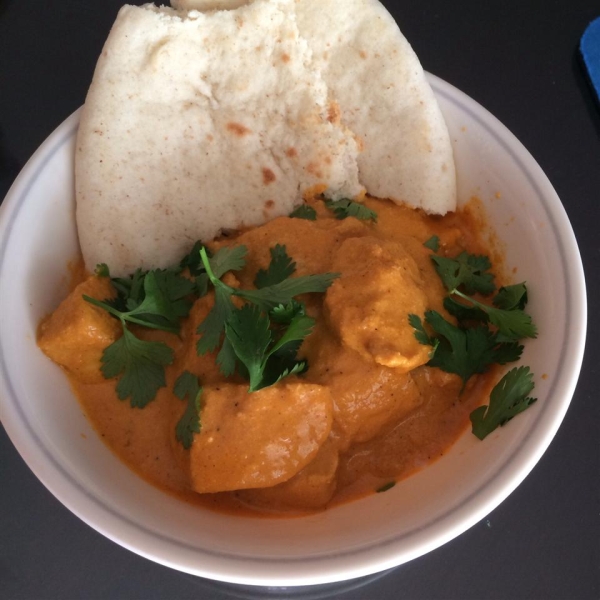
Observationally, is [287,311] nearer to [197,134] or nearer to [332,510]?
[332,510]

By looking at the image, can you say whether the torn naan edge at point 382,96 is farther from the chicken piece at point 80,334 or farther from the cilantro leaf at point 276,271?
the chicken piece at point 80,334

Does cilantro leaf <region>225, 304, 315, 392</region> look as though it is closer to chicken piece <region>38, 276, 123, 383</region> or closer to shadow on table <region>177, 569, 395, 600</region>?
chicken piece <region>38, 276, 123, 383</region>

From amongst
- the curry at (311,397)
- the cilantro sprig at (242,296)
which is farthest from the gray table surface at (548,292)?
the cilantro sprig at (242,296)

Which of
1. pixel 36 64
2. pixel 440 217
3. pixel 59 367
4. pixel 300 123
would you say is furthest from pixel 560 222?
pixel 36 64

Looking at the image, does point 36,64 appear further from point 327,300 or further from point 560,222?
point 560,222

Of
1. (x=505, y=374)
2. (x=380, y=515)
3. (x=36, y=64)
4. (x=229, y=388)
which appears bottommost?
(x=380, y=515)

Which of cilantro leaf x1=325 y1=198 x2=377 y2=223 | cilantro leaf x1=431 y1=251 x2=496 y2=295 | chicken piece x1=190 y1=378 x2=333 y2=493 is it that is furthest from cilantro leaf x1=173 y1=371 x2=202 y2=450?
cilantro leaf x1=431 y1=251 x2=496 y2=295
